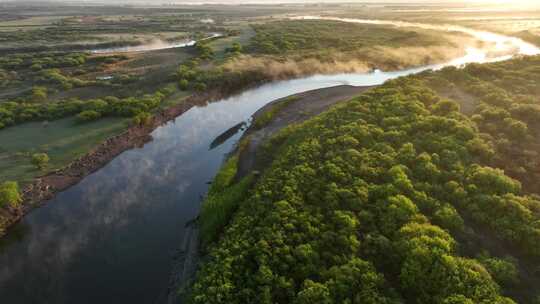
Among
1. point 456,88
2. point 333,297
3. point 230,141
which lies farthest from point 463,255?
point 456,88

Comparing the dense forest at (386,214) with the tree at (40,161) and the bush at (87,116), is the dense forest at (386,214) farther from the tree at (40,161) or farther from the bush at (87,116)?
the bush at (87,116)

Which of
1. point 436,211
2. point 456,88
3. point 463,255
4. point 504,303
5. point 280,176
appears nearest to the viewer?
point 504,303

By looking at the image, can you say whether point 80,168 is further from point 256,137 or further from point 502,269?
point 502,269

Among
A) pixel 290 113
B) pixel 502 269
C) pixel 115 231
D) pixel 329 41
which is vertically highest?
pixel 329 41

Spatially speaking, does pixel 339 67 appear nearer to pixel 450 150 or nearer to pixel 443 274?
pixel 450 150

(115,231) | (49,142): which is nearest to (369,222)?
(115,231)
